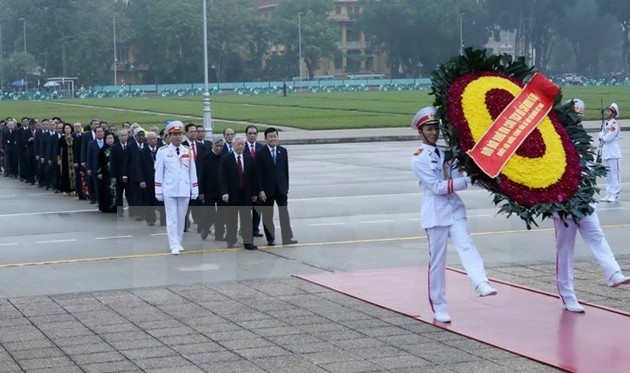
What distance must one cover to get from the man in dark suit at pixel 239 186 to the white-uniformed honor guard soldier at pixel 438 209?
637cm

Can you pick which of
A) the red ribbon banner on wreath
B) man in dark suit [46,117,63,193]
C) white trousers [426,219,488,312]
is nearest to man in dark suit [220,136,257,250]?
white trousers [426,219,488,312]

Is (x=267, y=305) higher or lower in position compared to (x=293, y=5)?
lower

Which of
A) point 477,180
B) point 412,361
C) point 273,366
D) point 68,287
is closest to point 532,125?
point 477,180

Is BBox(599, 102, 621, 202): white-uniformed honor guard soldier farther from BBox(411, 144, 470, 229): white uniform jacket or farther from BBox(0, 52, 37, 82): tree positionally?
BBox(0, 52, 37, 82): tree

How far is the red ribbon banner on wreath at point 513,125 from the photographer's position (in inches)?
415

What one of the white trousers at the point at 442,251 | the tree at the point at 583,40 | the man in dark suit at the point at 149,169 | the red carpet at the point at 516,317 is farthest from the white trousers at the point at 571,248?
the tree at the point at 583,40

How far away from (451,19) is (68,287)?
109543mm

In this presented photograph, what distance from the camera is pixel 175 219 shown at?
16.4 metres

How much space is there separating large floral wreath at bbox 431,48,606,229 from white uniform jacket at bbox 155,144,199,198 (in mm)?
6151

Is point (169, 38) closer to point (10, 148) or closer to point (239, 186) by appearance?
point (10, 148)

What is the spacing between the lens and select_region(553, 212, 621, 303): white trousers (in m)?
11.2

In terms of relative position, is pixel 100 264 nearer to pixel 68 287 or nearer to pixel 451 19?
pixel 68 287

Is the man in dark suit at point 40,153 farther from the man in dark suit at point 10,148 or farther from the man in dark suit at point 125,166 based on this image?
the man in dark suit at point 125,166

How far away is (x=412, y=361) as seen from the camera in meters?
9.60
